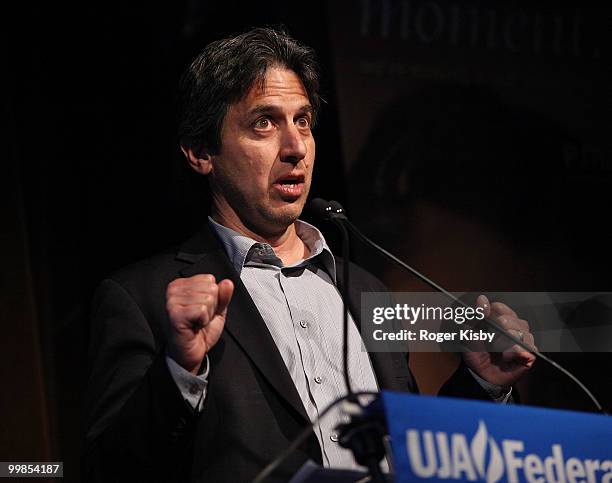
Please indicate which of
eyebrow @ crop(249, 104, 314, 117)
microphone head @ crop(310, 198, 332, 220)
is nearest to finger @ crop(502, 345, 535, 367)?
microphone head @ crop(310, 198, 332, 220)

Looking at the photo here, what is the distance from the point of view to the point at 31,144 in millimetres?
3125

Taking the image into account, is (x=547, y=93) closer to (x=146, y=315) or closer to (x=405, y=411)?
(x=146, y=315)

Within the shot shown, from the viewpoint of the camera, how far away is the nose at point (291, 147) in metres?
→ 2.13

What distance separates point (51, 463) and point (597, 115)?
2.32 m

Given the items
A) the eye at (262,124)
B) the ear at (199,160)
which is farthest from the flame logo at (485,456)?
the ear at (199,160)

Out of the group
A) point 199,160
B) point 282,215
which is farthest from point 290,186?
point 199,160

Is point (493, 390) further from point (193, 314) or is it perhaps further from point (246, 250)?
point (193, 314)

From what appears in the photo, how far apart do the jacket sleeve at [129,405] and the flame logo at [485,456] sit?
1.91 feet

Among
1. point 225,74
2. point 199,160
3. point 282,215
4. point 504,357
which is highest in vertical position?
point 225,74

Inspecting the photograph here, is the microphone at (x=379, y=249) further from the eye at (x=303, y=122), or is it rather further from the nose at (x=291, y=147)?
the eye at (x=303, y=122)

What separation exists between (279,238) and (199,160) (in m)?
0.32

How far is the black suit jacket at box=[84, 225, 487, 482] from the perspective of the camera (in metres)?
1.64

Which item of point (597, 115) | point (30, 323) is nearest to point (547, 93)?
point (597, 115)

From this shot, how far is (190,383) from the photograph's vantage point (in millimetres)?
1609
